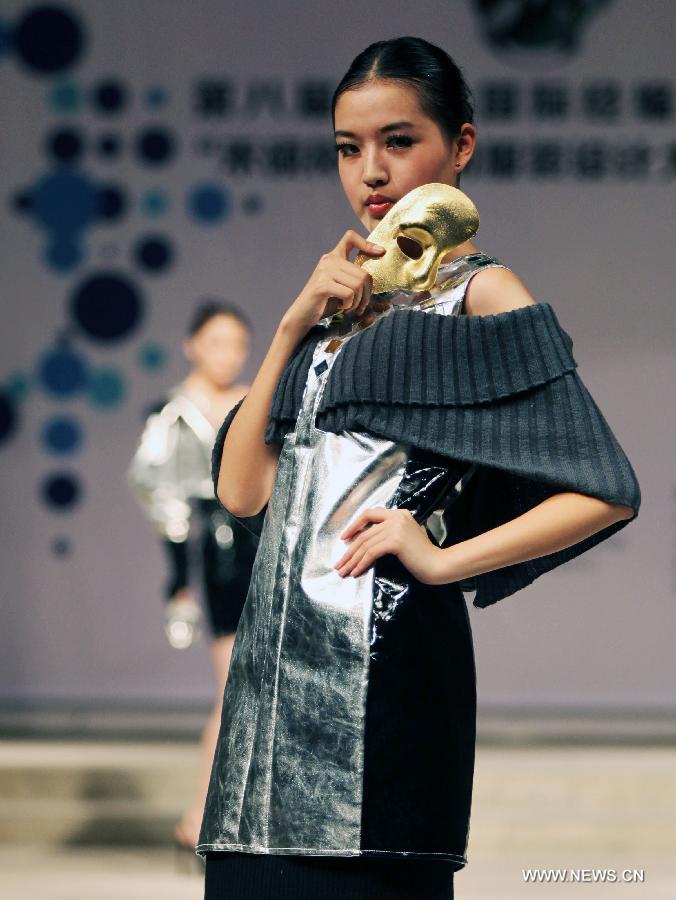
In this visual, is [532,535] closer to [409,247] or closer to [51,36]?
[409,247]

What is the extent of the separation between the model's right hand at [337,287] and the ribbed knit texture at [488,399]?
0.03 m

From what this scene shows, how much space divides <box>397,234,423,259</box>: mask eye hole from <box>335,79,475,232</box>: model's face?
0.16ft

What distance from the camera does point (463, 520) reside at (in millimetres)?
1355

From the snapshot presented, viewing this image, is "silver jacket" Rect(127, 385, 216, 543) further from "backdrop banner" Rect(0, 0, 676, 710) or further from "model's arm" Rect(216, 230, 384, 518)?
"model's arm" Rect(216, 230, 384, 518)

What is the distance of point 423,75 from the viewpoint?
53.2 inches

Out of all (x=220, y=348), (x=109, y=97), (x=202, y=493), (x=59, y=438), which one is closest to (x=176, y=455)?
(x=202, y=493)

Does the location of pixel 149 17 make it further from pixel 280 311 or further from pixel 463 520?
pixel 463 520

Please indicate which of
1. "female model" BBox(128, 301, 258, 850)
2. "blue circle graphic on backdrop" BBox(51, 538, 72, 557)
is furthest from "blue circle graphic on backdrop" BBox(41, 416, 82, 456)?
"female model" BBox(128, 301, 258, 850)

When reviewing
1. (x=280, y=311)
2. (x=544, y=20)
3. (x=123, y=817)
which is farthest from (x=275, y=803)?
(x=544, y=20)

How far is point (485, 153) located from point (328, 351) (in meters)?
4.48

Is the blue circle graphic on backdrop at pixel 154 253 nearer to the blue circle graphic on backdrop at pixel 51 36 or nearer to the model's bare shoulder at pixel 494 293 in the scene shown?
the blue circle graphic on backdrop at pixel 51 36

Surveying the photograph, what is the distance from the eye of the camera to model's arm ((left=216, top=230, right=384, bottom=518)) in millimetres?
1310

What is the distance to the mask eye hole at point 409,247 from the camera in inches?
51.9

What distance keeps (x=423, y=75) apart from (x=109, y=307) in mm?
4551
